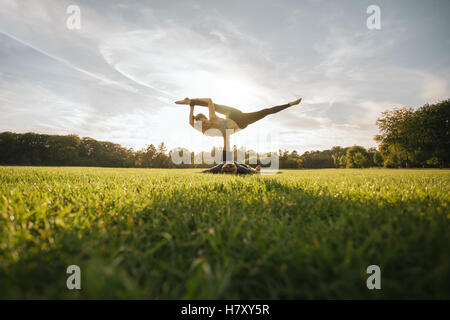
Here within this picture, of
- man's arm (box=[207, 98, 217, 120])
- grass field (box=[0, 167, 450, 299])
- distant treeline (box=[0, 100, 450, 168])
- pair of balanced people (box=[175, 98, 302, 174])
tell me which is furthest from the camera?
distant treeline (box=[0, 100, 450, 168])

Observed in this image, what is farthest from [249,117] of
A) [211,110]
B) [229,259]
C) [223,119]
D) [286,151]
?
[286,151]

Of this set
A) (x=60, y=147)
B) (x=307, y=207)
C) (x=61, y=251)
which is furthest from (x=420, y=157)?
(x=60, y=147)

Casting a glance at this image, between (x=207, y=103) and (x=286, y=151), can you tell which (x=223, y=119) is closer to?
(x=207, y=103)

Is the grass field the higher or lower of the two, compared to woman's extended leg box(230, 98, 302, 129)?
lower

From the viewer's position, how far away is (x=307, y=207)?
1556 mm

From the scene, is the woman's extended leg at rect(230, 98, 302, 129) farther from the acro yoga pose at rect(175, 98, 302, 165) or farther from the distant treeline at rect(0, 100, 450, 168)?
the distant treeline at rect(0, 100, 450, 168)

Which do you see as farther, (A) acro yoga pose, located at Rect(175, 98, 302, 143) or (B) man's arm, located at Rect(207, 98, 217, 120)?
(A) acro yoga pose, located at Rect(175, 98, 302, 143)

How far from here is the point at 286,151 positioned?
107ft

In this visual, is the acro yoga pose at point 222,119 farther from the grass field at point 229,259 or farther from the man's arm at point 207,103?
the grass field at point 229,259

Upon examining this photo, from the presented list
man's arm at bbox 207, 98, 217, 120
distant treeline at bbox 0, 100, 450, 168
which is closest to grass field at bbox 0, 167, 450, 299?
man's arm at bbox 207, 98, 217, 120

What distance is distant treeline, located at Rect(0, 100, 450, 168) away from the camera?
80.8ft

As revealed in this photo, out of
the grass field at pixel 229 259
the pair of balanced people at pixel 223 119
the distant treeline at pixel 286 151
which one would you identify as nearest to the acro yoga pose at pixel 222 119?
the pair of balanced people at pixel 223 119
